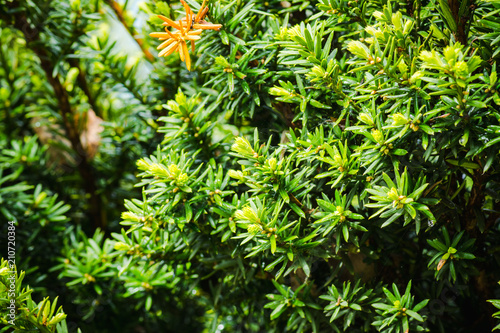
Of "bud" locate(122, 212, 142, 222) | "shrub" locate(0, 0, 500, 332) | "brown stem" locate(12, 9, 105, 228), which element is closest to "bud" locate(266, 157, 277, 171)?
"shrub" locate(0, 0, 500, 332)

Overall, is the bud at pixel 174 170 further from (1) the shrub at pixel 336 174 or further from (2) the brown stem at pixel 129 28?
(2) the brown stem at pixel 129 28

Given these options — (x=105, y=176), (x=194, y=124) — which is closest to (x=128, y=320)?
(x=105, y=176)

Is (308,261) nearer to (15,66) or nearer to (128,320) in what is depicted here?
(128,320)

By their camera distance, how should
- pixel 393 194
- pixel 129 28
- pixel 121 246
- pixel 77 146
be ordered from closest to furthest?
pixel 393 194, pixel 121 246, pixel 129 28, pixel 77 146

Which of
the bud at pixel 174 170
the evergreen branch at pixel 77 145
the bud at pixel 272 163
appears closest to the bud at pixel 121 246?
the bud at pixel 174 170

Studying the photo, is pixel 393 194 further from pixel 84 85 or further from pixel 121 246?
pixel 84 85

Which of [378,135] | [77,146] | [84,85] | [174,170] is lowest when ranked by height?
[77,146]

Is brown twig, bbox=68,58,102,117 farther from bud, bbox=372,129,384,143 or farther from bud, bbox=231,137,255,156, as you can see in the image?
bud, bbox=372,129,384,143

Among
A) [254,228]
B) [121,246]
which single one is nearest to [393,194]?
[254,228]
